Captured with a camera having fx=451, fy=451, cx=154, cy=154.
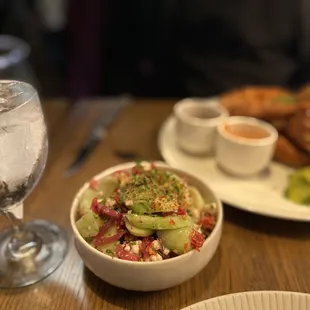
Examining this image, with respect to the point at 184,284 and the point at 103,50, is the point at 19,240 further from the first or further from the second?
the point at 103,50

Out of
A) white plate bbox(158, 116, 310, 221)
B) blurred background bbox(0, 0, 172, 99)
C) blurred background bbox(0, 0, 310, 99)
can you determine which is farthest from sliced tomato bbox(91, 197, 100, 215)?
blurred background bbox(0, 0, 172, 99)

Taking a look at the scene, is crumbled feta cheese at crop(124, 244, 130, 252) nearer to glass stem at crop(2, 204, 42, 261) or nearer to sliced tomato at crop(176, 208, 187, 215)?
sliced tomato at crop(176, 208, 187, 215)

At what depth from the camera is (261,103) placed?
1.13m

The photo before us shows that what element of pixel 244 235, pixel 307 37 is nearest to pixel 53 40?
pixel 307 37

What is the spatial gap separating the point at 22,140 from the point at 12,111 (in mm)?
47

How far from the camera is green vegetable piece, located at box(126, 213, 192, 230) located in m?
0.65

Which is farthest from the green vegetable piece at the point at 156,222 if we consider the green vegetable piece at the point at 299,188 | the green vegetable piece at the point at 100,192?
the green vegetable piece at the point at 299,188

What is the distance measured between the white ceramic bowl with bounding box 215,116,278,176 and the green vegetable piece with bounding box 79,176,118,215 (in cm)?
30

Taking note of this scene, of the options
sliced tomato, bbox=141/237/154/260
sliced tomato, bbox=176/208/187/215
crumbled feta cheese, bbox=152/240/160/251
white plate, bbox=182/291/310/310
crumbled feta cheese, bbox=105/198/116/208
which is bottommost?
white plate, bbox=182/291/310/310

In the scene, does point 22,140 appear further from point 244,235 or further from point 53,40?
point 53,40

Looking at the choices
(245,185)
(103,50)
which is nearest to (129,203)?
(245,185)

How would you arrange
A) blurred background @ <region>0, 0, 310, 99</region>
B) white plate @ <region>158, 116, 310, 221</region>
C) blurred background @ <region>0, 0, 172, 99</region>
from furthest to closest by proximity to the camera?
blurred background @ <region>0, 0, 172, 99</region>, blurred background @ <region>0, 0, 310, 99</region>, white plate @ <region>158, 116, 310, 221</region>

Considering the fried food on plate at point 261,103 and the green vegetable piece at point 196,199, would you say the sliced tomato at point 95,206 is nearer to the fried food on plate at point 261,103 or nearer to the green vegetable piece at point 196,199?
the green vegetable piece at point 196,199

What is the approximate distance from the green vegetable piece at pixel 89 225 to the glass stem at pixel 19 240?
0.13 m
